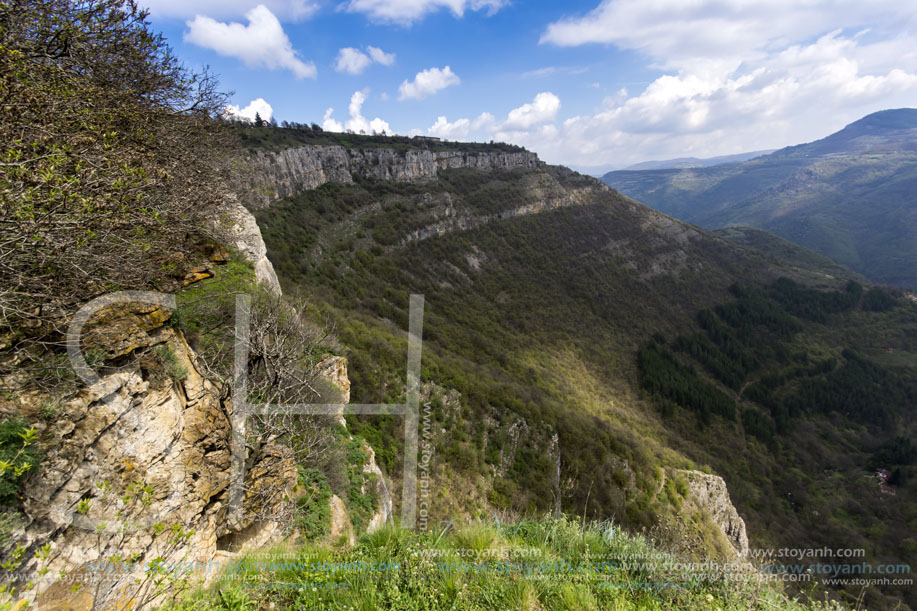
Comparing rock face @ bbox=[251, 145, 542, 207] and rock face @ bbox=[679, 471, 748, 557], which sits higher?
rock face @ bbox=[251, 145, 542, 207]

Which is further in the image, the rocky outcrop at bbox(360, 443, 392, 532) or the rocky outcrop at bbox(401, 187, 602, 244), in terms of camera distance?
the rocky outcrop at bbox(401, 187, 602, 244)

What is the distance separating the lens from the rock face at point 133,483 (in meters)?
2.61

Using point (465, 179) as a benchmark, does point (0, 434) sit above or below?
below

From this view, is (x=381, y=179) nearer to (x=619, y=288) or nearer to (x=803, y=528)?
(x=619, y=288)

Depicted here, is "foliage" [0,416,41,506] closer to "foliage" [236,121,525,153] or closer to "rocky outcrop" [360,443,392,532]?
"rocky outcrop" [360,443,392,532]

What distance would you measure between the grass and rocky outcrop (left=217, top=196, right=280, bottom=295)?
8200mm

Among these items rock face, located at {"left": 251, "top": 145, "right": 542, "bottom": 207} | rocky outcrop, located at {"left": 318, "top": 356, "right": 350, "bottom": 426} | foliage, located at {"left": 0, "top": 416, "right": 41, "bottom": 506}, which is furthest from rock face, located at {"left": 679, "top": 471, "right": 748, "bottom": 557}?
rock face, located at {"left": 251, "top": 145, "right": 542, "bottom": 207}

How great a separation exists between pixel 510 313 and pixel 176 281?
43.5 m

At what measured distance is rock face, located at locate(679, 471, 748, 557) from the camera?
2303 cm

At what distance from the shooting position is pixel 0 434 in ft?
8.23

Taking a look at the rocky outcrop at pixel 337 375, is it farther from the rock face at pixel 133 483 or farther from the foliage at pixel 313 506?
the rock face at pixel 133 483

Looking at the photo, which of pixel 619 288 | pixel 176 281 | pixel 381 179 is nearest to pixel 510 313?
pixel 619 288

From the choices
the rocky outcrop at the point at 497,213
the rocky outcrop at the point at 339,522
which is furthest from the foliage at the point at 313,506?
the rocky outcrop at the point at 497,213

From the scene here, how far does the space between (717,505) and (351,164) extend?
202ft
